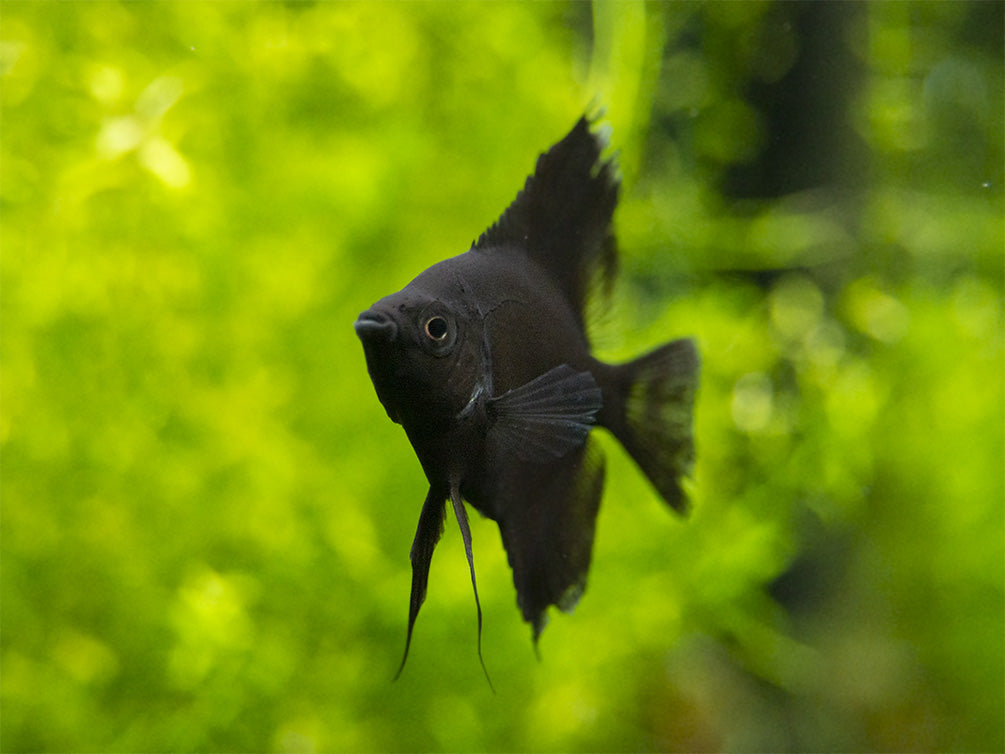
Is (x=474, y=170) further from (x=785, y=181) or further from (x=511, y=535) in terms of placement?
A: (x=785, y=181)

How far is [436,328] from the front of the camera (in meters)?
0.75

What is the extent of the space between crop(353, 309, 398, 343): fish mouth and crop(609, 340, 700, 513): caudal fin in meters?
0.45

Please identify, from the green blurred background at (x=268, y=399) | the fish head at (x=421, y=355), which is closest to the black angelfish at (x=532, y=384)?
the fish head at (x=421, y=355)

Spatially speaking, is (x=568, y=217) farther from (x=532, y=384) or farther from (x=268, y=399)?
(x=268, y=399)

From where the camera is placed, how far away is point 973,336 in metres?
3.05

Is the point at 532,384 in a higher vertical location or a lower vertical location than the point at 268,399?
lower

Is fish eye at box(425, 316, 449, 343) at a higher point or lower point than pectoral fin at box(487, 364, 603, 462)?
higher

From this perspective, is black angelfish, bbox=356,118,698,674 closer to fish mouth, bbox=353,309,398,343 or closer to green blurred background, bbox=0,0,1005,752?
fish mouth, bbox=353,309,398,343

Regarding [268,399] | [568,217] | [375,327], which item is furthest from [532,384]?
[268,399]

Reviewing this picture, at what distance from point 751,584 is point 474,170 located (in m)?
1.48

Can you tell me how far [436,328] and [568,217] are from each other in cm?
33

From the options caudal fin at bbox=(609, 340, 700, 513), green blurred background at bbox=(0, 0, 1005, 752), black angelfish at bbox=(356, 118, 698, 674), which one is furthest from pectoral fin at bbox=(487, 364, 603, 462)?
green blurred background at bbox=(0, 0, 1005, 752)

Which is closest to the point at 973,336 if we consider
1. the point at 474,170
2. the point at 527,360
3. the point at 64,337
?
the point at 474,170

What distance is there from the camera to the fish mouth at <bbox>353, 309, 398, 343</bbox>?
26.6 inches
